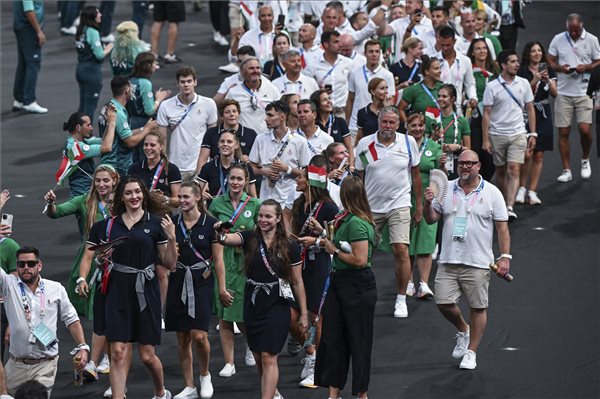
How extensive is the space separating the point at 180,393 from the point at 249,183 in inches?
86.9

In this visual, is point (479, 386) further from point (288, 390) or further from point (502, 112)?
point (502, 112)

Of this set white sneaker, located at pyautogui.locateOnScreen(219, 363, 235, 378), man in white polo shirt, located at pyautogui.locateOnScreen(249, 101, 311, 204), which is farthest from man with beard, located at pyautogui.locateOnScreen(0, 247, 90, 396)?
man in white polo shirt, located at pyautogui.locateOnScreen(249, 101, 311, 204)

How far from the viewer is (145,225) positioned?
1062 cm

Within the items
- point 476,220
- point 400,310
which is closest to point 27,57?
point 400,310

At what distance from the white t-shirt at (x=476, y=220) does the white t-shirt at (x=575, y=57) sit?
560 centimetres

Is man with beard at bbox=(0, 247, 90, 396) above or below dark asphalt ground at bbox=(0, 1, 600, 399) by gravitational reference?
above

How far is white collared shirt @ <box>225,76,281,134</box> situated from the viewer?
14.6 metres

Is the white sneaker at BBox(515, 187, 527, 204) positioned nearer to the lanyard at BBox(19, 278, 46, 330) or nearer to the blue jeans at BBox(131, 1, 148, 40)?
the lanyard at BBox(19, 278, 46, 330)

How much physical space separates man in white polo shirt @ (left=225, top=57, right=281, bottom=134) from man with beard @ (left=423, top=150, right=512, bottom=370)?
3.32 meters

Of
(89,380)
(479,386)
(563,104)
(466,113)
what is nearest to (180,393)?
(89,380)

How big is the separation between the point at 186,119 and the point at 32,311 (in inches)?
169

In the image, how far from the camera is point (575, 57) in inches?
672

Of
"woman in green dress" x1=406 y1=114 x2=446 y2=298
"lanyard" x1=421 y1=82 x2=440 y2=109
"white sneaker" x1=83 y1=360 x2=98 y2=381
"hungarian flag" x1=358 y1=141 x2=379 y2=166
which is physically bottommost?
"white sneaker" x1=83 y1=360 x2=98 y2=381

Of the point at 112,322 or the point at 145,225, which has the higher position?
the point at 145,225
